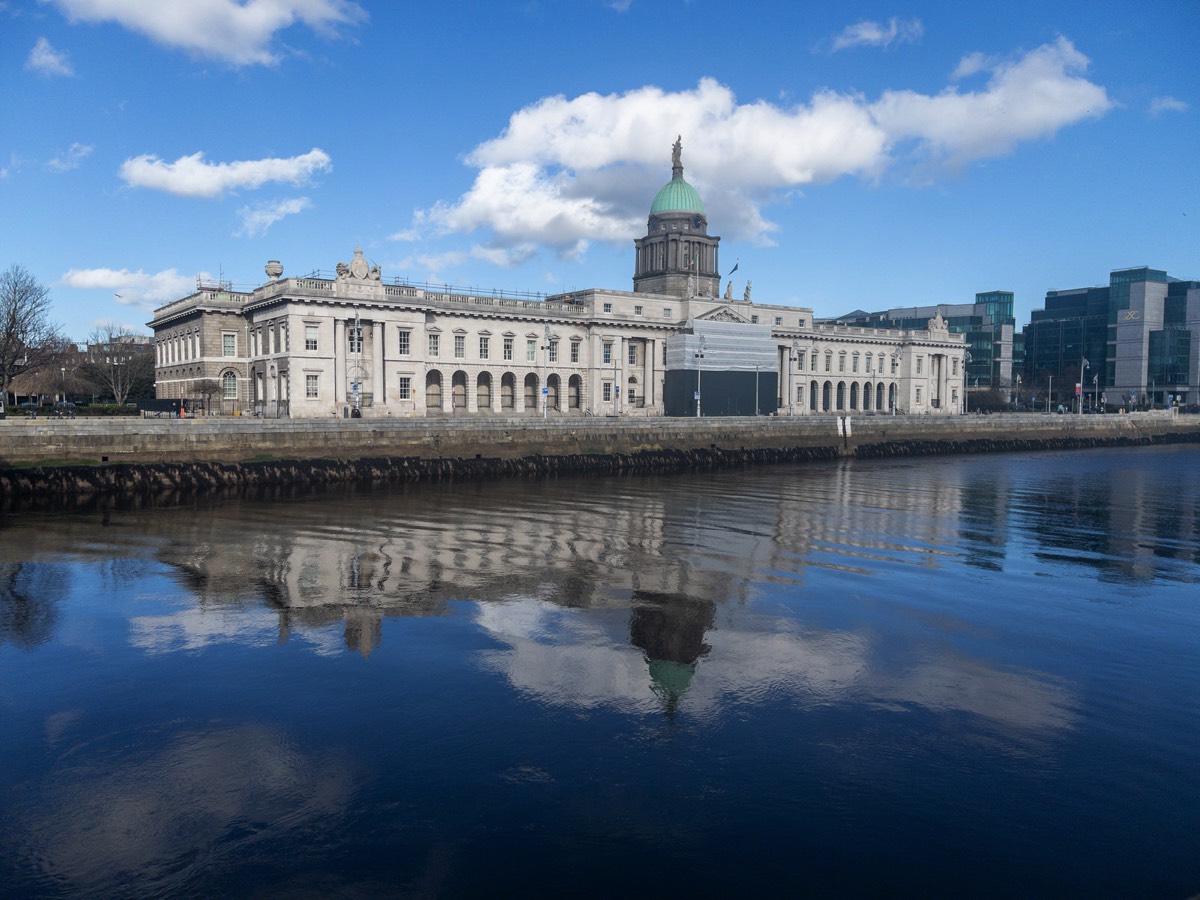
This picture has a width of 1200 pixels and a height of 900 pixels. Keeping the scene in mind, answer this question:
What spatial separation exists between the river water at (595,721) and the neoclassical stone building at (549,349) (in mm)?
45701

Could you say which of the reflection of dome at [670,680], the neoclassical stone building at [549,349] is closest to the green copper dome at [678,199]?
the neoclassical stone building at [549,349]

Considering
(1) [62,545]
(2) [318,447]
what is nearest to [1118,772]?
(1) [62,545]

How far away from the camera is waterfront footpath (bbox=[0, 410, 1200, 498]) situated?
43.2 m

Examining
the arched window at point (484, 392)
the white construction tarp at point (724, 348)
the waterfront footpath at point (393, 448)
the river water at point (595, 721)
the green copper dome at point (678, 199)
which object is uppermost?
the green copper dome at point (678, 199)

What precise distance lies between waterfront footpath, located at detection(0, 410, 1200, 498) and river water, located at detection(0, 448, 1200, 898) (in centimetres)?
1796

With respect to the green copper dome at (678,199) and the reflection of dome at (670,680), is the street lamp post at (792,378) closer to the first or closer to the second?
the green copper dome at (678,199)

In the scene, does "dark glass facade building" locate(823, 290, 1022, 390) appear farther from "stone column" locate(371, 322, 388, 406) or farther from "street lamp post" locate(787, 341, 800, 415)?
"stone column" locate(371, 322, 388, 406)

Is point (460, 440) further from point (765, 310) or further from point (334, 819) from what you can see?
point (765, 310)

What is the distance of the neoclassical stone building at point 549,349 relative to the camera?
242 feet

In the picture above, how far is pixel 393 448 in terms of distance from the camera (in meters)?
53.3

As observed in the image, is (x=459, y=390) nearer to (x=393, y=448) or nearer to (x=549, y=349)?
(x=549, y=349)

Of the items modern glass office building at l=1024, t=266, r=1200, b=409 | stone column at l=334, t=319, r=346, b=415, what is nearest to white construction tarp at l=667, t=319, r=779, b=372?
stone column at l=334, t=319, r=346, b=415

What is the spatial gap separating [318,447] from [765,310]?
65.3 metres

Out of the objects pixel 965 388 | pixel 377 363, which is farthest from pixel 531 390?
pixel 965 388
